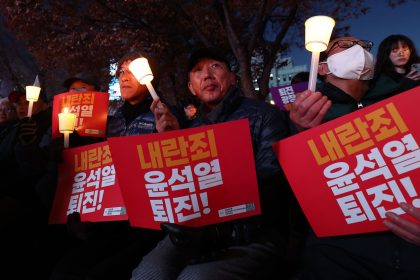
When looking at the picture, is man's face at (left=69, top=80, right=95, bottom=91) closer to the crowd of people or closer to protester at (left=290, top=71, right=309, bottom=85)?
the crowd of people

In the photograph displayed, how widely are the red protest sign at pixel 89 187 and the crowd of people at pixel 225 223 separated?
112 mm

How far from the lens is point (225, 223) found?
1.94 metres

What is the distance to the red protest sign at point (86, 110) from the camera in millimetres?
3203

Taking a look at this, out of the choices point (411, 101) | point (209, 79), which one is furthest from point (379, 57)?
point (411, 101)

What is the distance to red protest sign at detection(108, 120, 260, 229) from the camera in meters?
1.90

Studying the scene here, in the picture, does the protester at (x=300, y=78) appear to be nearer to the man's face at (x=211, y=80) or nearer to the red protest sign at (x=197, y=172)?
the man's face at (x=211, y=80)

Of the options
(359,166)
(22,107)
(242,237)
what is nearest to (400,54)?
(359,166)

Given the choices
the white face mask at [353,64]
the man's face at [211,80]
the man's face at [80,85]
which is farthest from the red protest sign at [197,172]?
the man's face at [80,85]

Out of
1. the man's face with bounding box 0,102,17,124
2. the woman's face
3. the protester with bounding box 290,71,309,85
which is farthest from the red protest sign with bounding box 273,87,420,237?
the man's face with bounding box 0,102,17,124

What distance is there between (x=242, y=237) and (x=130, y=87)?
1.78m

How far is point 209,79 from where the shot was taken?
2.73 metres

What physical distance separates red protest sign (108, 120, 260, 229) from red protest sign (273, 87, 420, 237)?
243 mm

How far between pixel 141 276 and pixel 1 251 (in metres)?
1.60

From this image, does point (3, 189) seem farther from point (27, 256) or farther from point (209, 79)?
point (209, 79)
